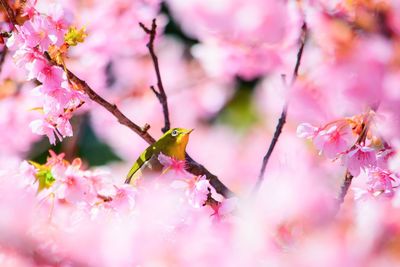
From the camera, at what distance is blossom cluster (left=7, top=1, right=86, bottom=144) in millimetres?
1314

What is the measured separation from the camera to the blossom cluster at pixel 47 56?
51.8 inches

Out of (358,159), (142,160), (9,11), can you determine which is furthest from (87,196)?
(358,159)

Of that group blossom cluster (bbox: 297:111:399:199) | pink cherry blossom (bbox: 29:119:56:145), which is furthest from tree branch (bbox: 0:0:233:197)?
blossom cluster (bbox: 297:111:399:199)

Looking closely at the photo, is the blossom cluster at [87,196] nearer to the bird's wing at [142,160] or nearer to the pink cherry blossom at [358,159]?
the bird's wing at [142,160]

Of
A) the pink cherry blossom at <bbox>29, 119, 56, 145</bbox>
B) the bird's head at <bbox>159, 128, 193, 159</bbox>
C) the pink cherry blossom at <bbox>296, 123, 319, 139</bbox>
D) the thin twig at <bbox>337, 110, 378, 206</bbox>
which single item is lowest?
the thin twig at <bbox>337, 110, 378, 206</bbox>

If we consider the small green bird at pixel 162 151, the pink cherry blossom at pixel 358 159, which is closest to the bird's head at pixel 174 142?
the small green bird at pixel 162 151

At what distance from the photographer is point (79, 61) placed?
9.71ft

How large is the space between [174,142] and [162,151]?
38 mm

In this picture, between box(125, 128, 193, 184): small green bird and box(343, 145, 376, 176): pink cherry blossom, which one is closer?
box(343, 145, 376, 176): pink cherry blossom

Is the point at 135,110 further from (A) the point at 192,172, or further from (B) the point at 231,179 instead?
(A) the point at 192,172

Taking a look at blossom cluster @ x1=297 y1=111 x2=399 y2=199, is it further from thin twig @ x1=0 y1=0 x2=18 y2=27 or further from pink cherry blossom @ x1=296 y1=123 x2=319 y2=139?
thin twig @ x1=0 y1=0 x2=18 y2=27

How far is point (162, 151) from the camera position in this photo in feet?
4.78

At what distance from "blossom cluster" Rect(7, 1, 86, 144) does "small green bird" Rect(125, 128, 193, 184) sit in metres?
0.17

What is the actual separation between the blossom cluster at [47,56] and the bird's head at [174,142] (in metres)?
0.20
